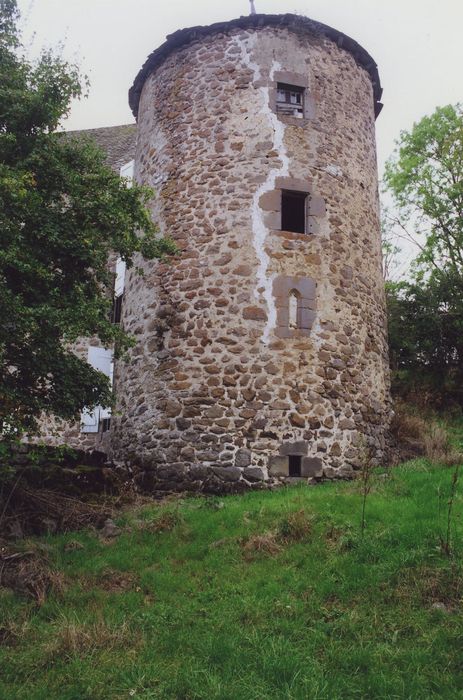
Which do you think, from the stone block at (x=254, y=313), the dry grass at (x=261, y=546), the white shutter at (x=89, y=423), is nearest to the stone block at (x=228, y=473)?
the stone block at (x=254, y=313)

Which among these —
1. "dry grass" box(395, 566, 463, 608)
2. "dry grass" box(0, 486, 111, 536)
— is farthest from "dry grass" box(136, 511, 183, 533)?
"dry grass" box(395, 566, 463, 608)

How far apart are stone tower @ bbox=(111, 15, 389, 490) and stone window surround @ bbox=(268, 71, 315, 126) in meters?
0.03

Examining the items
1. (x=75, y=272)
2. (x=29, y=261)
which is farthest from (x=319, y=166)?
(x=29, y=261)

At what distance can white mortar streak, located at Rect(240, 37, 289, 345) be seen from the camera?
34.8 ft

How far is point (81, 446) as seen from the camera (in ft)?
51.9

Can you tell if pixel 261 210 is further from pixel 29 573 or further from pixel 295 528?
pixel 29 573

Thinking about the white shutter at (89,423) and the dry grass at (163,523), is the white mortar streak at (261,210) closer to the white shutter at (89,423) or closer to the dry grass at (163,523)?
the dry grass at (163,523)

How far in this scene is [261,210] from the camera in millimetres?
11008

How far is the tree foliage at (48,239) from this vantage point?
22.5 ft

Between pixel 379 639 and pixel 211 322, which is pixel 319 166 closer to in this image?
pixel 211 322

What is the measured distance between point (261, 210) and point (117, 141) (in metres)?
12.0

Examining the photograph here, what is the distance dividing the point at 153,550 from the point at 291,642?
254cm

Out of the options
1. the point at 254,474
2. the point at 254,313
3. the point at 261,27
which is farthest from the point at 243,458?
the point at 261,27

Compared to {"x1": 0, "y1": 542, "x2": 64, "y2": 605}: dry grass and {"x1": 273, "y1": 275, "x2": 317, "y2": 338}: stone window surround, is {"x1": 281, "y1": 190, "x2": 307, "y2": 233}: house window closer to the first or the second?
{"x1": 273, "y1": 275, "x2": 317, "y2": 338}: stone window surround
